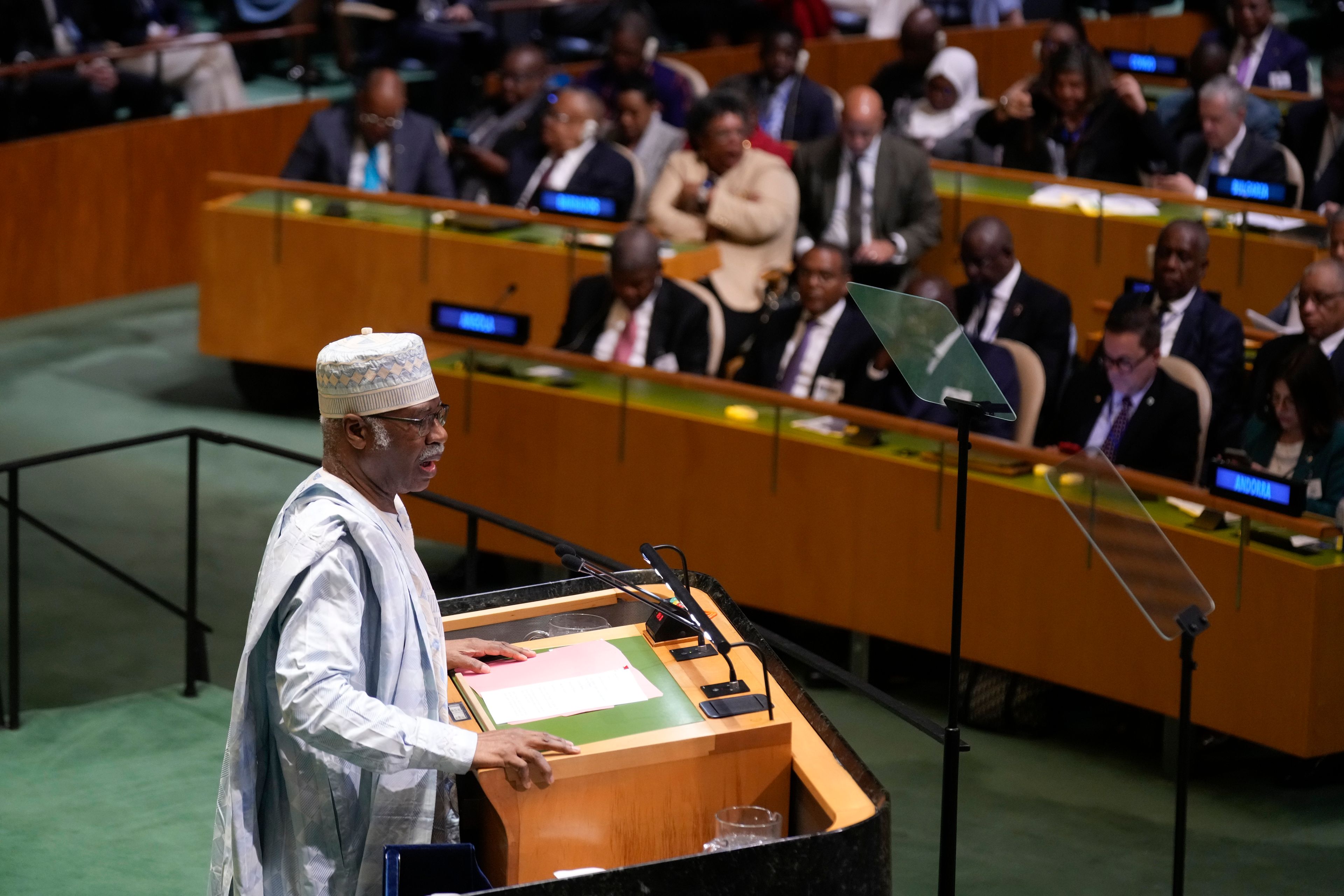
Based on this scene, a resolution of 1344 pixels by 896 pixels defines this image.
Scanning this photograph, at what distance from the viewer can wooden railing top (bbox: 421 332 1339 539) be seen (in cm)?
426

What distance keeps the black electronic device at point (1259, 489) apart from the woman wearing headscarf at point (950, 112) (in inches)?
155

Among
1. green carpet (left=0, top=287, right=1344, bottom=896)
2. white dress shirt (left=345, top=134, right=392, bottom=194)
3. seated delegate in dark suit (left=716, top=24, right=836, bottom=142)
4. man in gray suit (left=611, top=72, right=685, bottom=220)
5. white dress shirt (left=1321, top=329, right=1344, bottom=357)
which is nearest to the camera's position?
green carpet (left=0, top=287, right=1344, bottom=896)

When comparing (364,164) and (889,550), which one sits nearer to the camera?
(889,550)

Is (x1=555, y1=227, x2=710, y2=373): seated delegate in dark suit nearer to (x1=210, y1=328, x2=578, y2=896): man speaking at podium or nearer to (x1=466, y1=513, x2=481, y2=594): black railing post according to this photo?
(x1=466, y1=513, x2=481, y2=594): black railing post

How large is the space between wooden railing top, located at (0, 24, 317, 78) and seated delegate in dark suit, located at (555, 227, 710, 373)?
11.8 feet

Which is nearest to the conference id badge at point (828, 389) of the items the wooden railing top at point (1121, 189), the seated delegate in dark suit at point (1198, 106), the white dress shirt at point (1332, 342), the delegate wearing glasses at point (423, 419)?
the white dress shirt at point (1332, 342)

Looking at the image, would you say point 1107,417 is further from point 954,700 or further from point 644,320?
point 954,700

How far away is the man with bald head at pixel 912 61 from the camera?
882cm

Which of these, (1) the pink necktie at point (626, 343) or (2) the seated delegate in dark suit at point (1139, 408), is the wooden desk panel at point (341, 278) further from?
(2) the seated delegate in dark suit at point (1139, 408)

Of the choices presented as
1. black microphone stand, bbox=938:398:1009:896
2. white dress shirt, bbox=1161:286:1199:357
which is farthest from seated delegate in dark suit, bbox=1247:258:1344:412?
black microphone stand, bbox=938:398:1009:896

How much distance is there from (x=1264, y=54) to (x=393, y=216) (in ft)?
15.0

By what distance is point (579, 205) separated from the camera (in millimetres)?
6719

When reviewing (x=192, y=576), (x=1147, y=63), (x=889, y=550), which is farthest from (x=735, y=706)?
(x=1147, y=63)

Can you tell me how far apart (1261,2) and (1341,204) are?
224 cm
